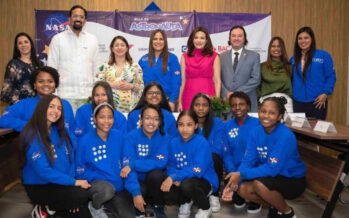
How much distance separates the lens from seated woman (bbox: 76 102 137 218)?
2.98 meters

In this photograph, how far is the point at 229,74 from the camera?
465 cm

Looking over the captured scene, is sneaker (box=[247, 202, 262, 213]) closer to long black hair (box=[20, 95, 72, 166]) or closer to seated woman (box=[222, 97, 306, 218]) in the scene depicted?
seated woman (box=[222, 97, 306, 218])

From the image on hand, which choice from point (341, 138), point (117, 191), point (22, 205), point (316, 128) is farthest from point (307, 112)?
point (22, 205)

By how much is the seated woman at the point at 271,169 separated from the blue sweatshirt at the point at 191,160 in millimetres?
241

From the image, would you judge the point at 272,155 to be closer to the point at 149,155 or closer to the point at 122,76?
the point at 149,155

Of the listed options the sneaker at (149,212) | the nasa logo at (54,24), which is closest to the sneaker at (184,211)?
the sneaker at (149,212)

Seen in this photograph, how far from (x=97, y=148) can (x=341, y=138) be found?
200 centimetres

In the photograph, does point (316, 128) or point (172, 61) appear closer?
point (316, 128)

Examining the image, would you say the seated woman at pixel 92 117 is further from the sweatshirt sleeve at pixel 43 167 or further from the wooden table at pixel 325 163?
the wooden table at pixel 325 163

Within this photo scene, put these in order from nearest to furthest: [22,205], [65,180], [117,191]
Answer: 1. [65,180]
2. [117,191]
3. [22,205]

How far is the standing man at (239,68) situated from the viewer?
4609mm

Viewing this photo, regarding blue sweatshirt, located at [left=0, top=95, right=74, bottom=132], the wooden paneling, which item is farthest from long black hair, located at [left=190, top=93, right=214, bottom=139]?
the wooden paneling

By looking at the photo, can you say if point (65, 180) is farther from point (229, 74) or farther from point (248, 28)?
point (248, 28)

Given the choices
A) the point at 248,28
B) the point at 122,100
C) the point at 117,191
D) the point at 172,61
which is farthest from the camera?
the point at 248,28
